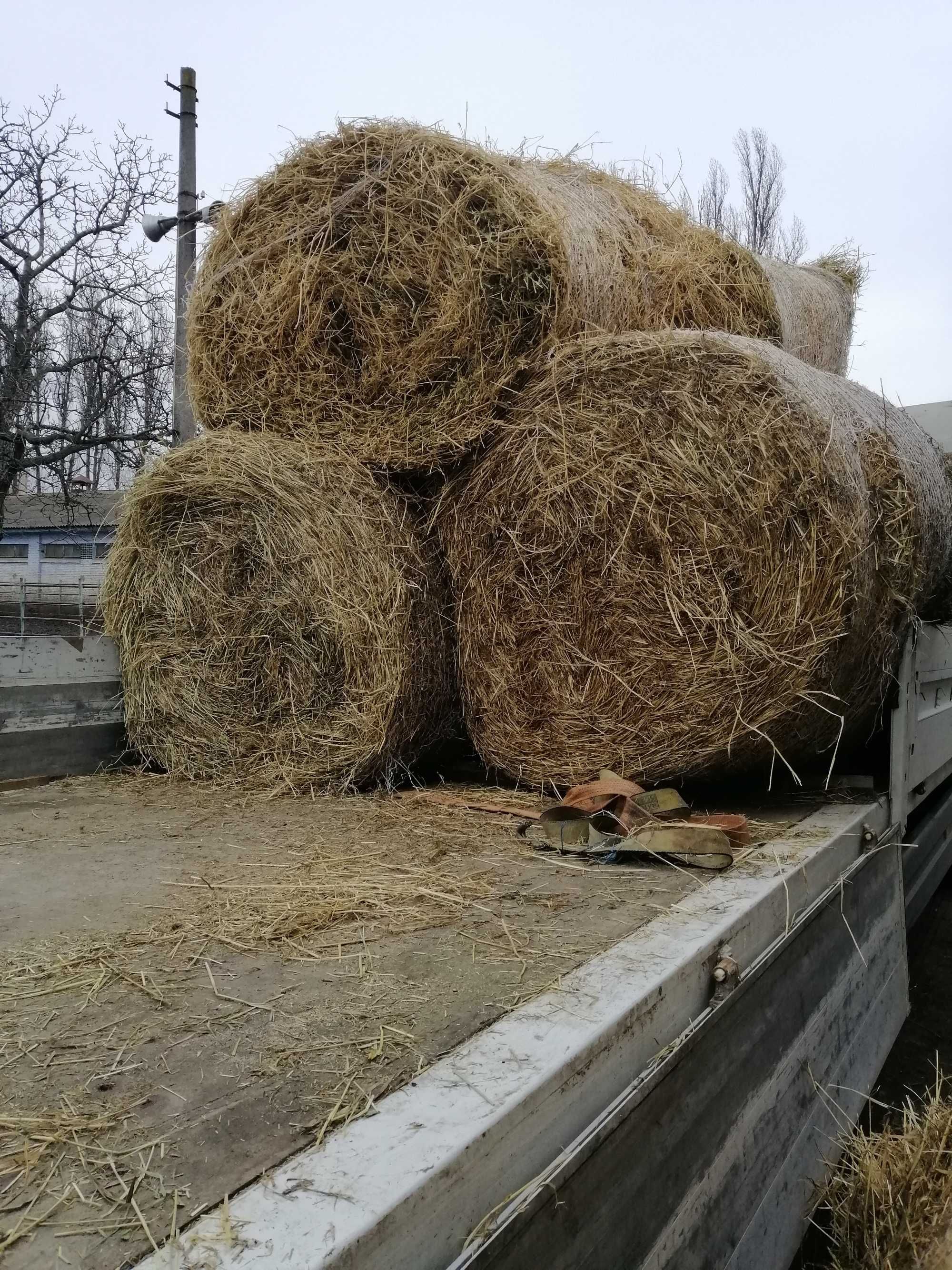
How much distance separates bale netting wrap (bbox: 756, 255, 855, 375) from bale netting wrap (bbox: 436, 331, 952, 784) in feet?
4.02

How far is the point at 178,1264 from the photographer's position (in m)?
0.79

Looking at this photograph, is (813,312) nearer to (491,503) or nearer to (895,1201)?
(491,503)

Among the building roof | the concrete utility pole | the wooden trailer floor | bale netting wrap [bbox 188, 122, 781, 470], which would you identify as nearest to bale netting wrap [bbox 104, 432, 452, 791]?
bale netting wrap [bbox 188, 122, 781, 470]

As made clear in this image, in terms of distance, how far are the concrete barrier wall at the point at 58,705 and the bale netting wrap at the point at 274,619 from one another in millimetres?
89

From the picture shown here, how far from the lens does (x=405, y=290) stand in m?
3.03

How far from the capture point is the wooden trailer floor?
3.15ft

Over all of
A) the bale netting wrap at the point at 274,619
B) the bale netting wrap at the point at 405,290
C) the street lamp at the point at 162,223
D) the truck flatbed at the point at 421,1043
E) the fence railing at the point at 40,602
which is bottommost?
the fence railing at the point at 40,602

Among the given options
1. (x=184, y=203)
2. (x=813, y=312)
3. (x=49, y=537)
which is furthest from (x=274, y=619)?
(x=49, y=537)

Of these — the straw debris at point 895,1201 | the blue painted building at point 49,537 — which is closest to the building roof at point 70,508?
the blue painted building at point 49,537

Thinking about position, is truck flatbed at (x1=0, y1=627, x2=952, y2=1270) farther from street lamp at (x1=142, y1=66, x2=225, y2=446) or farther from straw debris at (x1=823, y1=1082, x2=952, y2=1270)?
street lamp at (x1=142, y1=66, x2=225, y2=446)

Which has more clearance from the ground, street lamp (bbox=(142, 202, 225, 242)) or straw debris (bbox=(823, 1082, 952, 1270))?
street lamp (bbox=(142, 202, 225, 242))

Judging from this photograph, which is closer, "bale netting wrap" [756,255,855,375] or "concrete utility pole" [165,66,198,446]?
"bale netting wrap" [756,255,855,375]

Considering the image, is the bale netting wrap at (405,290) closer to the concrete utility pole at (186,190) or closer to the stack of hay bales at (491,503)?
the stack of hay bales at (491,503)

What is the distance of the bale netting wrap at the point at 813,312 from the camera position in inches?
159
